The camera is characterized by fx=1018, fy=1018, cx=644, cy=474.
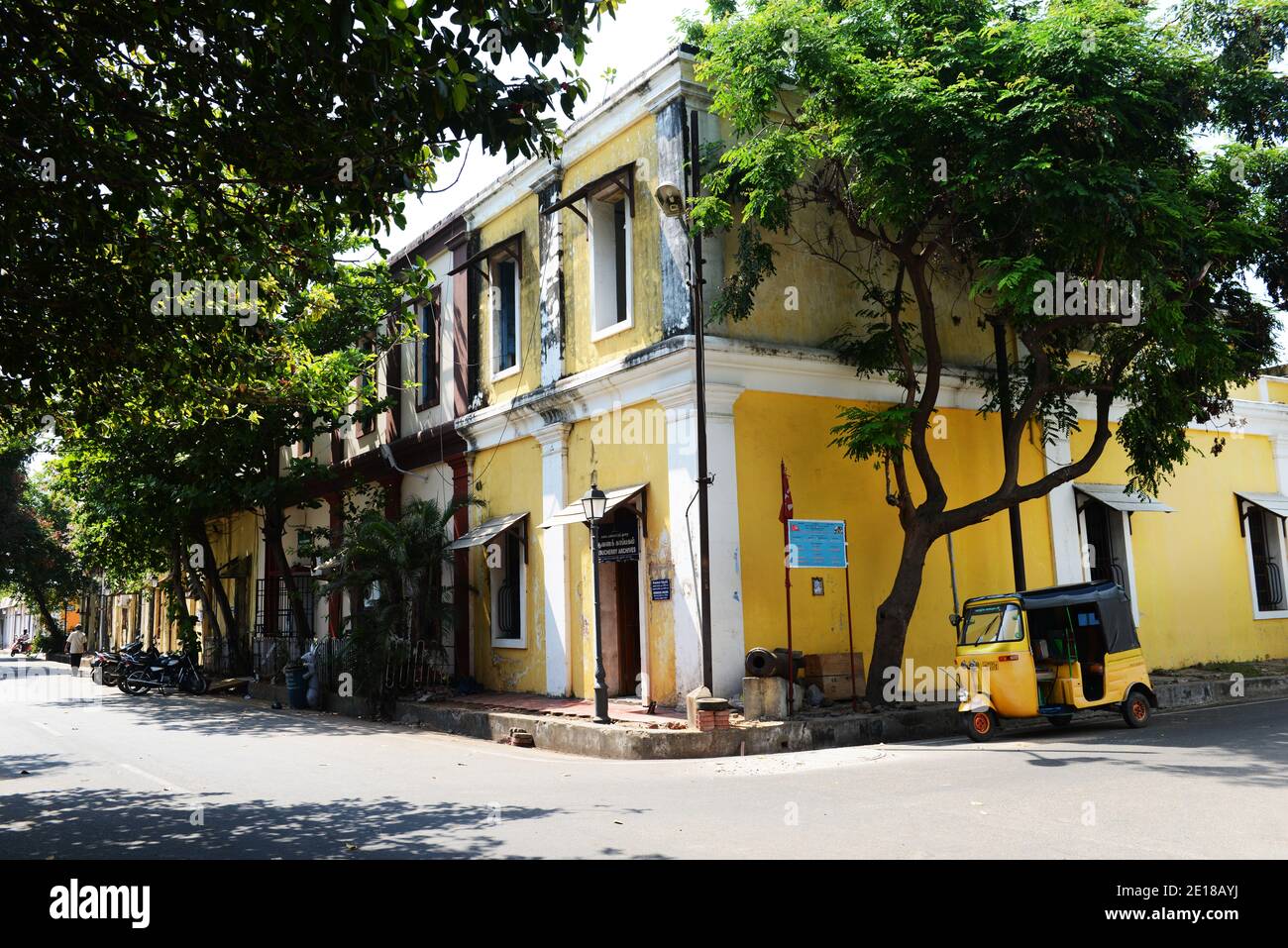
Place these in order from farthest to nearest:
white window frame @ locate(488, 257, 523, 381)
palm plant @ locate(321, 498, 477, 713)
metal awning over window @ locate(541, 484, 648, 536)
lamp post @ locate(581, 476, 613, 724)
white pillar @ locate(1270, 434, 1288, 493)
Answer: white pillar @ locate(1270, 434, 1288, 493)
white window frame @ locate(488, 257, 523, 381)
palm plant @ locate(321, 498, 477, 713)
metal awning over window @ locate(541, 484, 648, 536)
lamp post @ locate(581, 476, 613, 724)

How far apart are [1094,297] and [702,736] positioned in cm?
711

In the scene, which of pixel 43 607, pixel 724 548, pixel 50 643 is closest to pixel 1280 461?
pixel 724 548

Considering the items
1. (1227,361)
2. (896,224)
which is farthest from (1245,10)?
(896,224)

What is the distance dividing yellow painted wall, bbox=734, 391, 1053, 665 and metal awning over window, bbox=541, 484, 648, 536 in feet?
4.91

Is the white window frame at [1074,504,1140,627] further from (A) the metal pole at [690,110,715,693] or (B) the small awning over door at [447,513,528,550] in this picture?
(B) the small awning over door at [447,513,528,550]

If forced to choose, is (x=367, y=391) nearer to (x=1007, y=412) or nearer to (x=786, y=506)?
(x=786, y=506)

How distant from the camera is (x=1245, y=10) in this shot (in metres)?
14.2

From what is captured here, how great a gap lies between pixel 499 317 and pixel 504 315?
103 mm

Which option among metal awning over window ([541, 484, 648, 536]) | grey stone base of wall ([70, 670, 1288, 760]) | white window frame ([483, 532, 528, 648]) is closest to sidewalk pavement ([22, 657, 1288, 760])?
grey stone base of wall ([70, 670, 1288, 760])

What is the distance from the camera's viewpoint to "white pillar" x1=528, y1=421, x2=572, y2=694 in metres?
15.4

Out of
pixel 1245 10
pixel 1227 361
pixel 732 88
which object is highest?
pixel 1245 10

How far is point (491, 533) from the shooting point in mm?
16188
